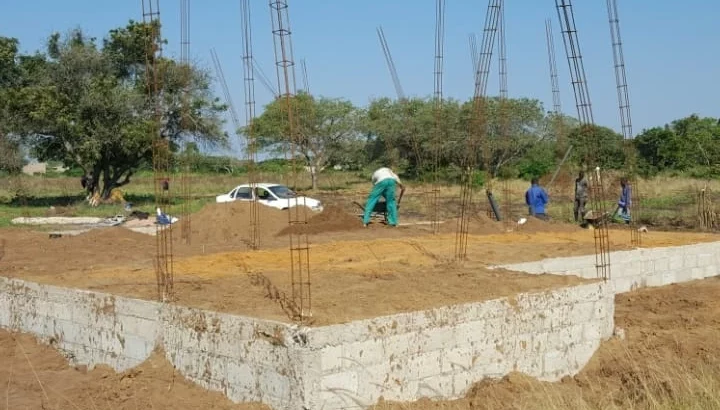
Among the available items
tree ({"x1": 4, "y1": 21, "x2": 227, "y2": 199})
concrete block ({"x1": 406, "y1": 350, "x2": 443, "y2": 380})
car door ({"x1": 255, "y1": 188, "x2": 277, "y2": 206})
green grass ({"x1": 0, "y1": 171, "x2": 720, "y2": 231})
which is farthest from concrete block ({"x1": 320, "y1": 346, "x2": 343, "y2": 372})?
tree ({"x1": 4, "y1": 21, "x2": 227, "y2": 199})

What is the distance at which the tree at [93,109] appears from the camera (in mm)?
28891

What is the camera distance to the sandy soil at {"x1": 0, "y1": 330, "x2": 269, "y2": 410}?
19.3ft

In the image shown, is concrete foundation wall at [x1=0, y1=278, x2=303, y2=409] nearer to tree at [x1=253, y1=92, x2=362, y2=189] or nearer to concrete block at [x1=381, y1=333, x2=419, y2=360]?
concrete block at [x1=381, y1=333, x2=419, y2=360]

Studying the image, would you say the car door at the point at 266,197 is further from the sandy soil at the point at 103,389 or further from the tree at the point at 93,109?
the sandy soil at the point at 103,389

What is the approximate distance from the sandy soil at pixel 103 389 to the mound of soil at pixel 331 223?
728 cm

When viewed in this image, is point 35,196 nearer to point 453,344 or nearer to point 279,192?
point 279,192

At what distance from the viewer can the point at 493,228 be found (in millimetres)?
14758

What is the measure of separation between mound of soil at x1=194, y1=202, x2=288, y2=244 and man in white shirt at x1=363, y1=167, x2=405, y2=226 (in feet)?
6.53

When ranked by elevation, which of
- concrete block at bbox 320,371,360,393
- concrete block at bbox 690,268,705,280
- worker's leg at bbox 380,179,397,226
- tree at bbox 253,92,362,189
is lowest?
concrete block at bbox 690,268,705,280

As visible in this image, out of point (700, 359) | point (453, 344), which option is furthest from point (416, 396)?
point (700, 359)

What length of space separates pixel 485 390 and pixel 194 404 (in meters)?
2.13

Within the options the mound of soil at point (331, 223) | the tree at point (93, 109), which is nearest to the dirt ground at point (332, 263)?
the mound of soil at point (331, 223)

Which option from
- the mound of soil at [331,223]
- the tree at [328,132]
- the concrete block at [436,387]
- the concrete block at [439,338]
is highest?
the tree at [328,132]

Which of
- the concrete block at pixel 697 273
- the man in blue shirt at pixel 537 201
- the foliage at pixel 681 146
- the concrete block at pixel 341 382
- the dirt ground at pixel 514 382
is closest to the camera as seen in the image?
the concrete block at pixel 341 382
